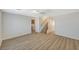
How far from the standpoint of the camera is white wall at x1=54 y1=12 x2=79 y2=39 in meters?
1.75

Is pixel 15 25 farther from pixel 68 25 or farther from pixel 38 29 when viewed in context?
pixel 68 25

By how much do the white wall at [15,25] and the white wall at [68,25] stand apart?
1.55 ft

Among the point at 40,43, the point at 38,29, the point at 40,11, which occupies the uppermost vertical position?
the point at 40,11

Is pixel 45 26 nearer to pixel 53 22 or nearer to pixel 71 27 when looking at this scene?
pixel 53 22

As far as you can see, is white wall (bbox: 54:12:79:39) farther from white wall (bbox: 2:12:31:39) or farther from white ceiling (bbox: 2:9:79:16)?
white wall (bbox: 2:12:31:39)

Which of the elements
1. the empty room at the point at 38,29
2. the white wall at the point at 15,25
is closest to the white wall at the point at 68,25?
the empty room at the point at 38,29

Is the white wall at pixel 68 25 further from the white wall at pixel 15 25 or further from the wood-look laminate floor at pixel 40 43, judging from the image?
the white wall at pixel 15 25

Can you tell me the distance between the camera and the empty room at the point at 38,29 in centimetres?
174

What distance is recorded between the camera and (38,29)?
1.85m

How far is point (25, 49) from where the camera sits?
1.77m

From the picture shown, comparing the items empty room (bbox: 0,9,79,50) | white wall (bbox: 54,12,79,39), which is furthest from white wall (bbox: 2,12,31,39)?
white wall (bbox: 54,12,79,39)

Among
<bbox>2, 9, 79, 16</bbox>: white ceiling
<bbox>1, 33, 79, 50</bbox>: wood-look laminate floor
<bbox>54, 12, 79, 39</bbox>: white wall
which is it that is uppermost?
<bbox>2, 9, 79, 16</bbox>: white ceiling

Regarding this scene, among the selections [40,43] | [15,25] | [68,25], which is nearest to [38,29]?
[40,43]

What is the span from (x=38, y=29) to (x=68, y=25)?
49 centimetres
